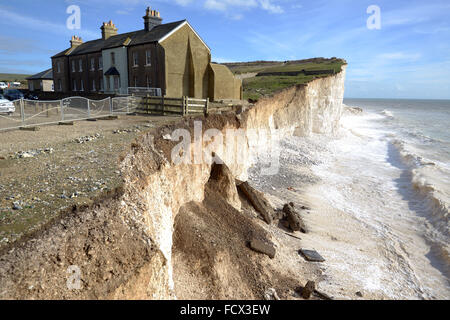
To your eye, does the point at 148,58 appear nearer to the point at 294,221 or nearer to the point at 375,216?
the point at 294,221

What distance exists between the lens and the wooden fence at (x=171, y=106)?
54.1 ft

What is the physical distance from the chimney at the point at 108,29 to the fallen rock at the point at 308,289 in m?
34.0

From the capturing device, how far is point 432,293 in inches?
380

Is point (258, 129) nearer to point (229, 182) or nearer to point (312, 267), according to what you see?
point (229, 182)

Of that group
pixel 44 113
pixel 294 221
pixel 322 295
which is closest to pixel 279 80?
pixel 294 221

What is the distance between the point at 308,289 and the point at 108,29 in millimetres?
34601

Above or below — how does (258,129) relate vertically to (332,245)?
above

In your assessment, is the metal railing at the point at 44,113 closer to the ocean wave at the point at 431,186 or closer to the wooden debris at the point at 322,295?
the wooden debris at the point at 322,295

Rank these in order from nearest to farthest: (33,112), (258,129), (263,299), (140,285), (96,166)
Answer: (140,285), (96,166), (263,299), (33,112), (258,129)

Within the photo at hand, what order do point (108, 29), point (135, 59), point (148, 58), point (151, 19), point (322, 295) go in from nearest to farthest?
point (322, 295)
point (148, 58)
point (135, 59)
point (151, 19)
point (108, 29)

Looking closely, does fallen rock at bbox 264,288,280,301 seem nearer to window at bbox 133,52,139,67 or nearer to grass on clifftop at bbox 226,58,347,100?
grass on clifftop at bbox 226,58,347,100

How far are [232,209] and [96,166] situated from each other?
5515 millimetres

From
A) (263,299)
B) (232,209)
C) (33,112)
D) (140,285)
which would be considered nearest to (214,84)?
(33,112)

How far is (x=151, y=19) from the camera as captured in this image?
27.4m
